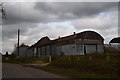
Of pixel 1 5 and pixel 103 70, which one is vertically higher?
pixel 1 5

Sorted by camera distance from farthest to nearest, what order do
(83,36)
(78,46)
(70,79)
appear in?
(83,36), (78,46), (70,79)

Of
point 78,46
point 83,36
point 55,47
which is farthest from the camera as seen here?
point 55,47

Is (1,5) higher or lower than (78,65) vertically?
higher

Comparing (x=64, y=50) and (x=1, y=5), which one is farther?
(x=64, y=50)

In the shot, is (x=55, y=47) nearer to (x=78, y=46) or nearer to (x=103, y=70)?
(x=78, y=46)

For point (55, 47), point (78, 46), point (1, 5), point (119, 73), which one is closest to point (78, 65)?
point (119, 73)

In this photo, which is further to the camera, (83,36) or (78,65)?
(83,36)

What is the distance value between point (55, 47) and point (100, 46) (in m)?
12.8

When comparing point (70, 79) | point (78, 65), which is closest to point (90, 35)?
point (78, 65)

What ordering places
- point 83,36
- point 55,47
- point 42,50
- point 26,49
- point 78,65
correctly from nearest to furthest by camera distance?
1. point 78,65
2. point 83,36
3. point 55,47
4. point 42,50
5. point 26,49

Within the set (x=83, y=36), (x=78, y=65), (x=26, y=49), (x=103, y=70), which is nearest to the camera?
(x=103, y=70)

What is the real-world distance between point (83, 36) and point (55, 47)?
9.77 m

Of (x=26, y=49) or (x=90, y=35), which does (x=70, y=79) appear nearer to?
Answer: (x=90, y=35)

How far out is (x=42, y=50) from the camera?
218ft
